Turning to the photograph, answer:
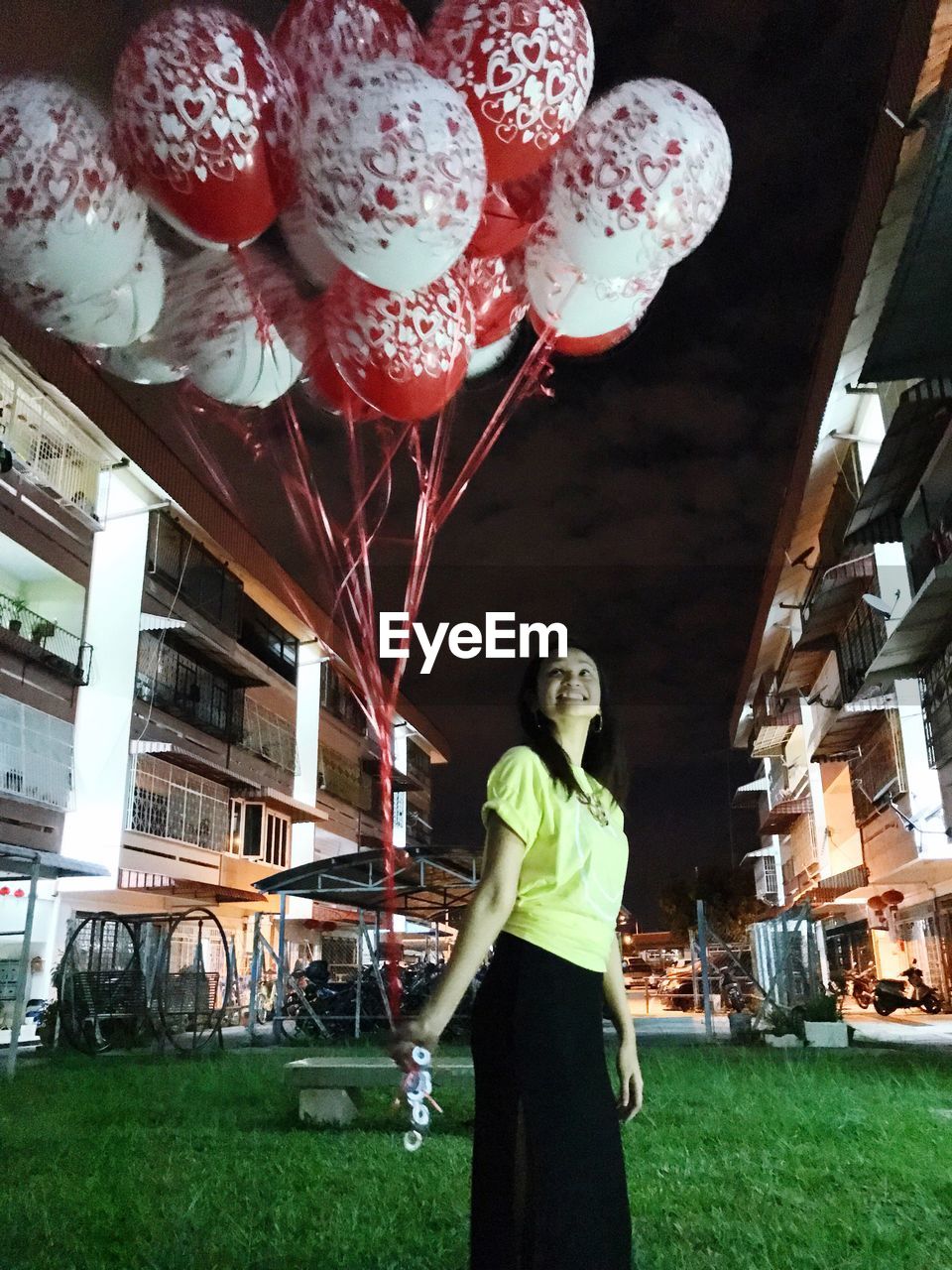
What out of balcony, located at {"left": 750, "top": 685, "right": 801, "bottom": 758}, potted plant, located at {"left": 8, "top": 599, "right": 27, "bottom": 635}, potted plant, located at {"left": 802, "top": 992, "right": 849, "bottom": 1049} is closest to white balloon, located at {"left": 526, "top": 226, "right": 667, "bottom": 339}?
potted plant, located at {"left": 802, "top": 992, "right": 849, "bottom": 1049}

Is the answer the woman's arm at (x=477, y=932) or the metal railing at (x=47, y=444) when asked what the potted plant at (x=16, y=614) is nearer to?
the metal railing at (x=47, y=444)

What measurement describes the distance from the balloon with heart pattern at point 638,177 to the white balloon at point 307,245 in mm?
877

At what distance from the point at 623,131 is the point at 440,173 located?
0.85m

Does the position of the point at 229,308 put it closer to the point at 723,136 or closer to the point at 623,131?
the point at 623,131

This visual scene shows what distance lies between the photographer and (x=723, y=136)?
A: 3.94m

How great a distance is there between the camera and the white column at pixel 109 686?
Answer: 2038 centimetres

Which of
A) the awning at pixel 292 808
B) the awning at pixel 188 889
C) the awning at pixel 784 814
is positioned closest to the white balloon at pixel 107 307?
the awning at pixel 188 889

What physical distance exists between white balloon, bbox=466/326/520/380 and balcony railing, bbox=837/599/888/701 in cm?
1598

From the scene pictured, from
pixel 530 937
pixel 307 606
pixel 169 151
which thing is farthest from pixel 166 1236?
pixel 307 606

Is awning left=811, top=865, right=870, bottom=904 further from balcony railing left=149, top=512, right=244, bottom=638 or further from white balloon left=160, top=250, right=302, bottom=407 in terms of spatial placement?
white balloon left=160, top=250, right=302, bottom=407

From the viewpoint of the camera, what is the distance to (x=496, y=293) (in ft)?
14.1

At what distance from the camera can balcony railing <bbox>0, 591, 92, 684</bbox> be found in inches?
725

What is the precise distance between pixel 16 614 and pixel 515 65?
18.5 meters

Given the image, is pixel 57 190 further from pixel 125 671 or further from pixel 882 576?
pixel 125 671
